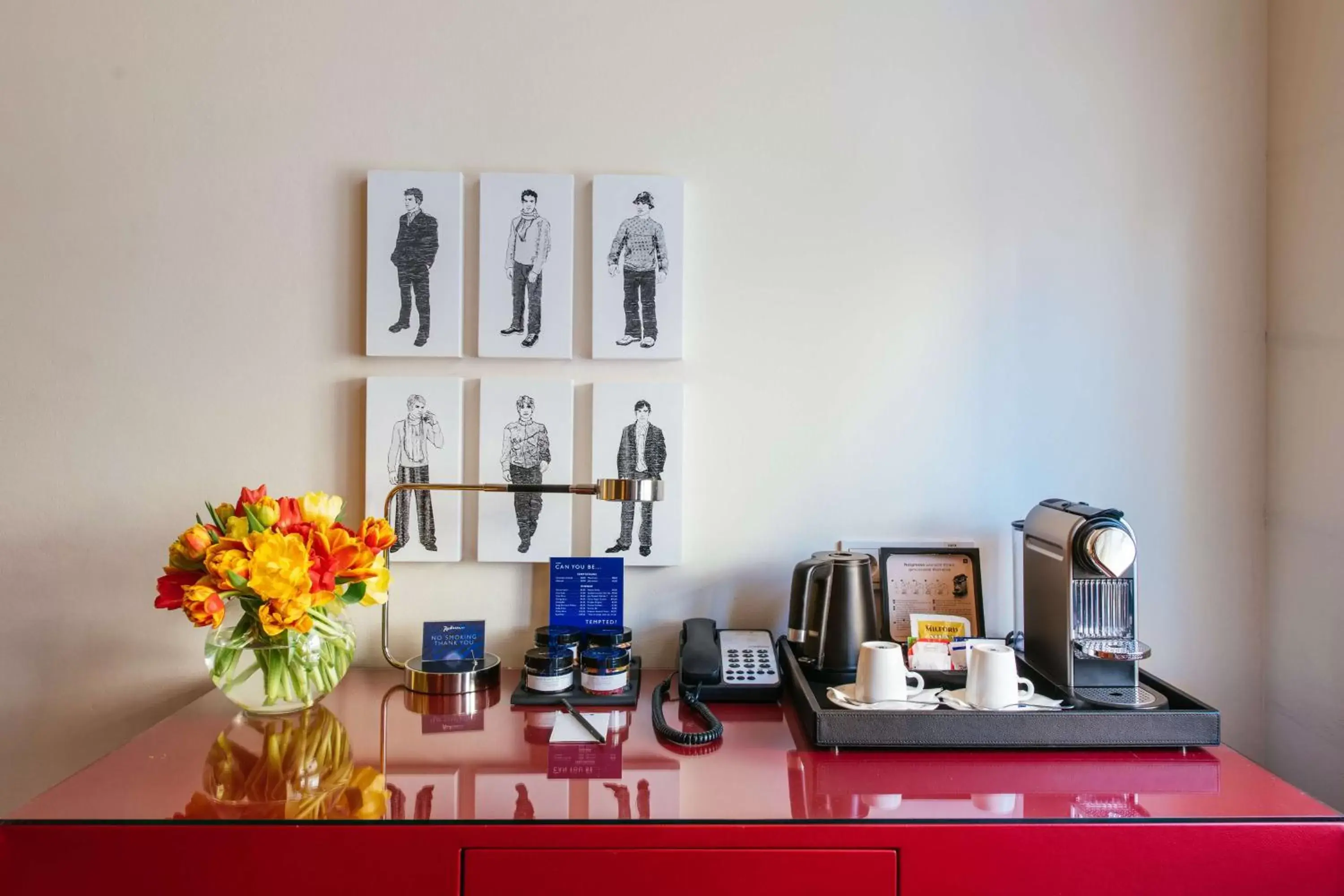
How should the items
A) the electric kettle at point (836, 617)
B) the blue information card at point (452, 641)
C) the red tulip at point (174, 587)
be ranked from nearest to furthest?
the red tulip at point (174, 587)
the electric kettle at point (836, 617)
the blue information card at point (452, 641)

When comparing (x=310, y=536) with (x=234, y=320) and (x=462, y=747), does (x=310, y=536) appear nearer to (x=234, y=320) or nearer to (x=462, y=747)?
(x=462, y=747)

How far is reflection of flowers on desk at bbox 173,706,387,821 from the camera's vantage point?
3.37 feet

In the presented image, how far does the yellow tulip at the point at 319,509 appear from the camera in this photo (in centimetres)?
136

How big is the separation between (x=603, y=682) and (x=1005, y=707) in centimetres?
65

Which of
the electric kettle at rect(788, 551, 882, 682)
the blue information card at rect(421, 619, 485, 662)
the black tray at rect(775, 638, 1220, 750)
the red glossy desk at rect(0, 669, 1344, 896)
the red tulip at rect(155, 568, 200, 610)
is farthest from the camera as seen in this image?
the blue information card at rect(421, 619, 485, 662)

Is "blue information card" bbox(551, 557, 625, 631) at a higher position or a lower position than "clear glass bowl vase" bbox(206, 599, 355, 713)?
higher

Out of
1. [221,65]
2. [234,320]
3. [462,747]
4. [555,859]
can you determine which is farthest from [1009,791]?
[221,65]

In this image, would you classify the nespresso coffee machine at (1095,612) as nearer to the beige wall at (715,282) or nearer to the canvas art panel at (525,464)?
the beige wall at (715,282)

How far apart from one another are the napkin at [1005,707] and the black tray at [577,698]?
0.51 m

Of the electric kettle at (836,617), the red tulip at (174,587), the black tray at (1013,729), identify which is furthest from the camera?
the electric kettle at (836,617)

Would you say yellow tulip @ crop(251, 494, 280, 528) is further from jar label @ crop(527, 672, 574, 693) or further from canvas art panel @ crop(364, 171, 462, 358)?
jar label @ crop(527, 672, 574, 693)

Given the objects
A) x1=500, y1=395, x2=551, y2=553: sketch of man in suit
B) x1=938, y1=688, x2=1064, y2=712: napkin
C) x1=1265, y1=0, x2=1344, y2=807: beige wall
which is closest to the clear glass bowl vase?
x1=500, y1=395, x2=551, y2=553: sketch of man in suit

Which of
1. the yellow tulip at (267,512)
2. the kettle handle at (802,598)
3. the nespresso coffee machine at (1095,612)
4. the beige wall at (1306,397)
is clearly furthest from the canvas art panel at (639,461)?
the beige wall at (1306,397)

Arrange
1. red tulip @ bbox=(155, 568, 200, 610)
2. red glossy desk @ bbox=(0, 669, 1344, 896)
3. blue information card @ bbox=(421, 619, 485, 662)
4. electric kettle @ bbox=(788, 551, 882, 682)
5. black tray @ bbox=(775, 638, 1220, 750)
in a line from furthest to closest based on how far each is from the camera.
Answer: blue information card @ bbox=(421, 619, 485, 662) < electric kettle @ bbox=(788, 551, 882, 682) < red tulip @ bbox=(155, 568, 200, 610) < black tray @ bbox=(775, 638, 1220, 750) < red glossy desk @ bbox=(0, 669, 1344, 896)
